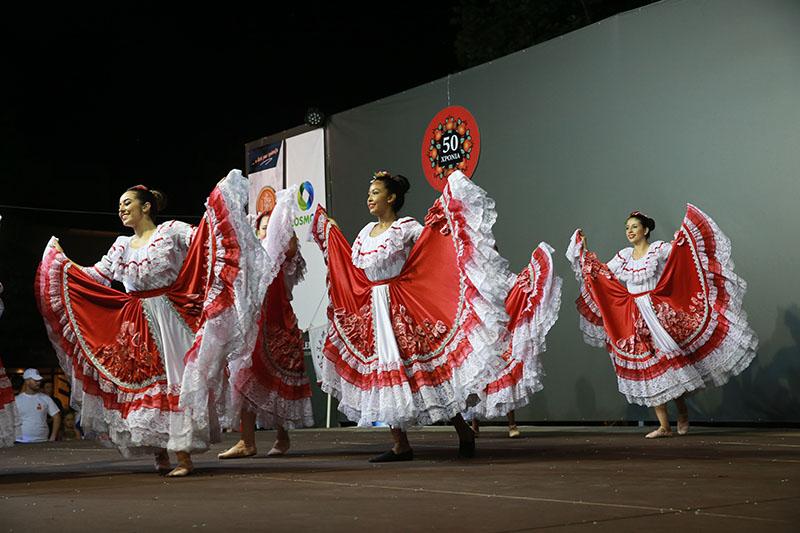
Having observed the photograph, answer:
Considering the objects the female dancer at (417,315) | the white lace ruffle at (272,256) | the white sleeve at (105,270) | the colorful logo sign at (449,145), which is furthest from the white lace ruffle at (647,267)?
the white sleeve at (105,270)

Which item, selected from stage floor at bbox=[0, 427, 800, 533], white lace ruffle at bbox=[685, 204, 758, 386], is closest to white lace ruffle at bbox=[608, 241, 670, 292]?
white lace ruffle at bbox=[685, 204, 758, 386]

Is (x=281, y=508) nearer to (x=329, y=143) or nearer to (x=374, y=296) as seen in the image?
(x=374, y=296)

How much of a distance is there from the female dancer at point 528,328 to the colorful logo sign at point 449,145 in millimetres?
2259

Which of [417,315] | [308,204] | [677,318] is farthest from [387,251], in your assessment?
[308,204]

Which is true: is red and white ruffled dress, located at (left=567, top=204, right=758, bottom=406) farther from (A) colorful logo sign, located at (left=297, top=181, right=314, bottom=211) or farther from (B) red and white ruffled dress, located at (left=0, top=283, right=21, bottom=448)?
(A) colorful logo sign, located at (left=297, top=181, right=314, bottom=211)

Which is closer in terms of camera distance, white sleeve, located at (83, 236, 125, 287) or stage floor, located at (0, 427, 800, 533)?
stage floor, located at (0, 427, 800, 533)

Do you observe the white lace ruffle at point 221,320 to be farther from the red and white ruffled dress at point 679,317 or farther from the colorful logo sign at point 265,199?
the colorful logo sign at point 265,199

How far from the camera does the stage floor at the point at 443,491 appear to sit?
8.46 ft

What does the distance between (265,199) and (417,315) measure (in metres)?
6.89

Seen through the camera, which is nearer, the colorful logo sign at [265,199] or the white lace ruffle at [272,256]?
the white lace ruffle at [272,256]

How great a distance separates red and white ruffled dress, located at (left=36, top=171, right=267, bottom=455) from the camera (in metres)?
4.23

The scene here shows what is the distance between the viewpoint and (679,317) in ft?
20.8

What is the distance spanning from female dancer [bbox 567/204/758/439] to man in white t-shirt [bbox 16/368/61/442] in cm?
529

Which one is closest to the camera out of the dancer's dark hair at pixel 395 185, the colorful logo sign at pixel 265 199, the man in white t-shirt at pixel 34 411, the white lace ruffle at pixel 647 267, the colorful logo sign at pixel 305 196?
the dancer's dark hair at pixel 395 185
